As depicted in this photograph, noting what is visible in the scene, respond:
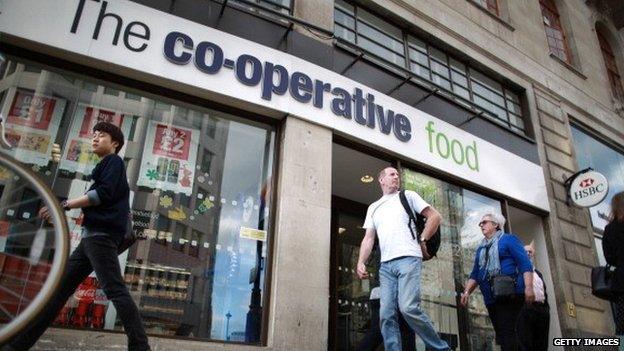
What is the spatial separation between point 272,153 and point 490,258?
293cm

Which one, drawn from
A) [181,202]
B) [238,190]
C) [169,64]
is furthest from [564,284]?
[169,64]

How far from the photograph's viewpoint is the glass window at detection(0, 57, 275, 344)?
15.7 ft

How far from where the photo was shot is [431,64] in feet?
28.5

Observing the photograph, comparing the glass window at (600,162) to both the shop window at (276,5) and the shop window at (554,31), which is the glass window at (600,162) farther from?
the shop window at (276,5)

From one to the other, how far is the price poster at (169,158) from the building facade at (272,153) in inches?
0.7

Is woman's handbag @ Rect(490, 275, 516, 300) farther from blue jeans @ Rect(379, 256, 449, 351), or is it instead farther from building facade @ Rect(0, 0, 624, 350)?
building facade @ Rect(0, 0, 624, 350)

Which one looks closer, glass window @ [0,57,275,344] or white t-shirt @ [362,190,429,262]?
white t-shirt @ [362,190,429,262]

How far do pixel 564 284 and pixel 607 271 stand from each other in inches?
163

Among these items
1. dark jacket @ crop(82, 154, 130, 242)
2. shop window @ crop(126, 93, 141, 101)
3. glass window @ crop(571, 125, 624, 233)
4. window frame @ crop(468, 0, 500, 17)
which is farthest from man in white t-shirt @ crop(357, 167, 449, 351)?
window frame @ crop(468, 0, 500, 17)

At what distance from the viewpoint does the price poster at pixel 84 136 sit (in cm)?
497

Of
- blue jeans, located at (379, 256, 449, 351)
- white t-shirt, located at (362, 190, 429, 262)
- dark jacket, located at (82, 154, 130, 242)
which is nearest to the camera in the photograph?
dark jacket, located at (82, 154, 130, 242)

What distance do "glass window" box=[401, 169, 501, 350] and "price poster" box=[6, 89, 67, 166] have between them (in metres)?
4.69

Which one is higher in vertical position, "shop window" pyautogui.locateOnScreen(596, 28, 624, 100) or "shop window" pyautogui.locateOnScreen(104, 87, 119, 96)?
"shop window" pyautogui.locateOnScreen(596, 28, 624, 100)

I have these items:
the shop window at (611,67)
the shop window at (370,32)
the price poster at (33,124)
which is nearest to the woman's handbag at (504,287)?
the shop window at (370,32)
